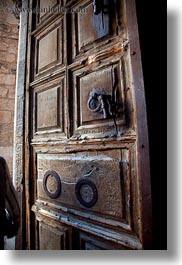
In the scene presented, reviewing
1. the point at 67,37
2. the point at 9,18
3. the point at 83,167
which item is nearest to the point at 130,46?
the point at 67,37

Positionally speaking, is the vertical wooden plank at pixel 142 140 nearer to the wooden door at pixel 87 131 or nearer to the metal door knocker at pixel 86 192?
the wooden door at pixel 87 131

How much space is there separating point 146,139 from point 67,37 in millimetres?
758

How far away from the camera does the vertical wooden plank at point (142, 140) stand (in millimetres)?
720

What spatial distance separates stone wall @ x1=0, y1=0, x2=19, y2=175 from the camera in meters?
1.53

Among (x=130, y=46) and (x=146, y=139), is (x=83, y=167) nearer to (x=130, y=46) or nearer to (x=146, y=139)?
(x=146, y=139)

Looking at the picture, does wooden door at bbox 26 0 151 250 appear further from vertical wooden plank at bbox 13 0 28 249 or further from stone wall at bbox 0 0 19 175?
stone wall at bbox 0 0 19 175

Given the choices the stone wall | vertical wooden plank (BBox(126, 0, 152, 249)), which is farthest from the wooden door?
the stone wall

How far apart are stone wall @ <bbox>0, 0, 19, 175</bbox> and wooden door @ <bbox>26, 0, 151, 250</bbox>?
Result: 0.31 m

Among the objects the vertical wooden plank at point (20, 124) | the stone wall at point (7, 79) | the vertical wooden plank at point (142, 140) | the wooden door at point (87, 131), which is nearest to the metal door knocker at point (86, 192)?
the wooden door at point (87, 131)

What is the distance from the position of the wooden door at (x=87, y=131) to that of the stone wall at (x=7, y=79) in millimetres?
314

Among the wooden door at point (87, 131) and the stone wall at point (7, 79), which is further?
the stone wall at point (7, 79)

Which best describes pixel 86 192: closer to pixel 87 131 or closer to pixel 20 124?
pixel 87 131

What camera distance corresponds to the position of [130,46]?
797mm

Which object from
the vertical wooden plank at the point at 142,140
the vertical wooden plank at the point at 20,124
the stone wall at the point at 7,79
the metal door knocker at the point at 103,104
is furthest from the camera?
the stone wall at the point at 7,79
